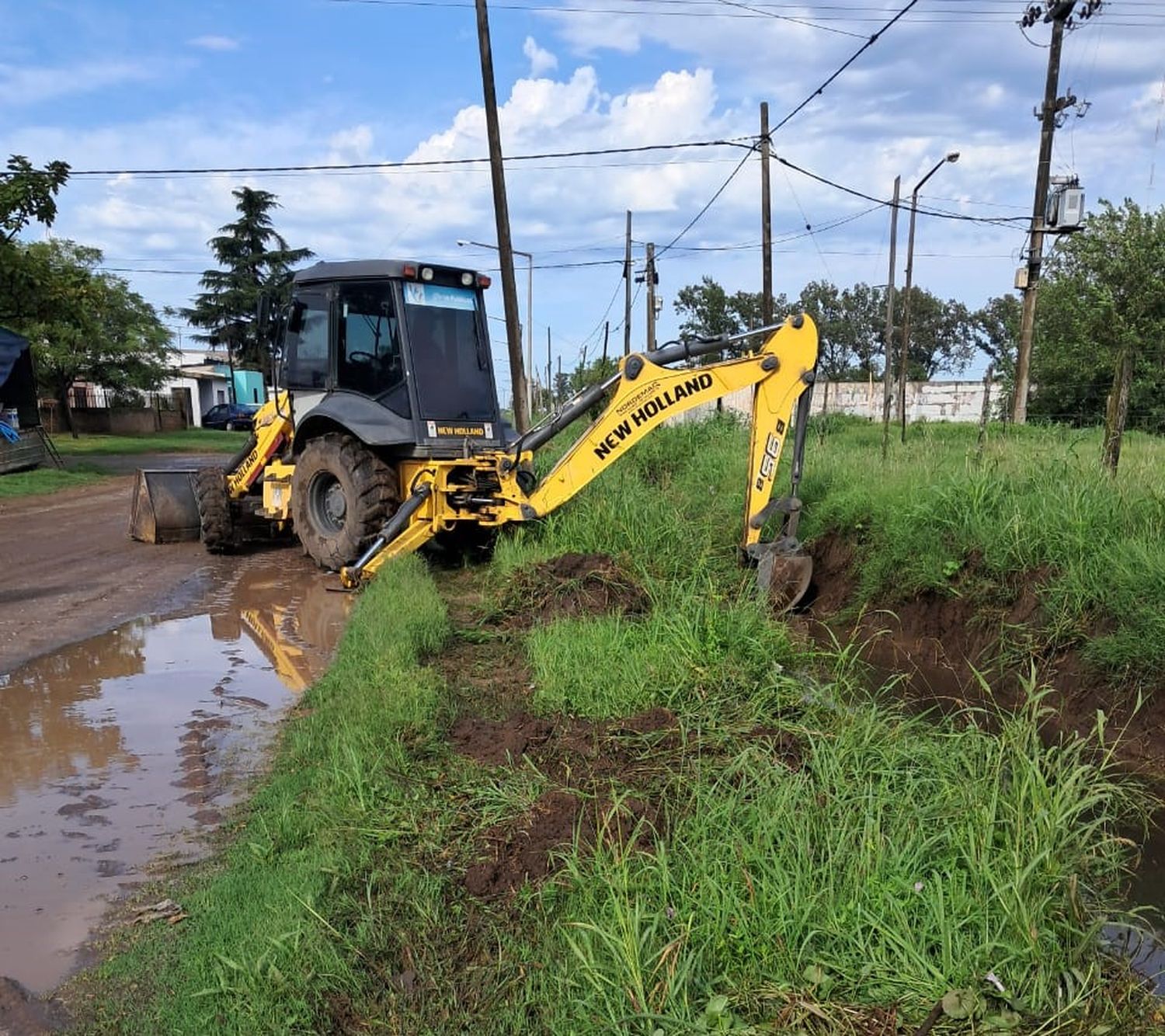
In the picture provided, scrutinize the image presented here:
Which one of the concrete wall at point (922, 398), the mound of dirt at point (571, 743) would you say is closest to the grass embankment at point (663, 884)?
the mound of dirt at point (571, 743)

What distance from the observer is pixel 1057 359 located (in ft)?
95.8

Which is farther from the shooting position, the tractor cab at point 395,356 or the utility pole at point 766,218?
the utility pole at point 766,218

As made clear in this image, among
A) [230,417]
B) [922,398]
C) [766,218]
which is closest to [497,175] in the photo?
[766,218]

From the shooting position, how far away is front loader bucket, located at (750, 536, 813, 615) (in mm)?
7703

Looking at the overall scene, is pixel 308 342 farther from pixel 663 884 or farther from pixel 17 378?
pixel 17 378

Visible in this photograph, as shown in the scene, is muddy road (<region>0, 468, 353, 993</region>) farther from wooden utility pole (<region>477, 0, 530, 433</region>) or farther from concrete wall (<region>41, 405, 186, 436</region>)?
concrete wall (<region>41, 405, 186, 436</region>)

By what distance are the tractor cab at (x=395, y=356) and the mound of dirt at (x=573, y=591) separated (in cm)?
209

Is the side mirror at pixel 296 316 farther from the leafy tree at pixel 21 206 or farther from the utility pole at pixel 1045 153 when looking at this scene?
the utility pole at pixel 1045 153

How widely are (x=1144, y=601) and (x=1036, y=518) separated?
1447mm

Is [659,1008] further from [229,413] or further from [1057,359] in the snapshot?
[229,413]

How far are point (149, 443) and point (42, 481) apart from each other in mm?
15192

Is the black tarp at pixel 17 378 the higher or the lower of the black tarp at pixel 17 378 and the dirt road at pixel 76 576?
the higher

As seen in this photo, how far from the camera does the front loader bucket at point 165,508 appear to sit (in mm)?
12172

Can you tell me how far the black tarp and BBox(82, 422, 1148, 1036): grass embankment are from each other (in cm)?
1920
